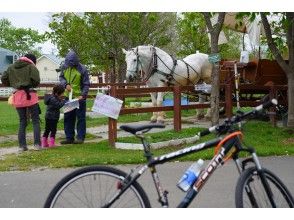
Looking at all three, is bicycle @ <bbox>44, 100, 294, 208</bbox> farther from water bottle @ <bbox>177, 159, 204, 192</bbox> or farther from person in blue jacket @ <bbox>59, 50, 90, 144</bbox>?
person in blue jacket @ <bbox>59, 50, 90, 144</bbox>

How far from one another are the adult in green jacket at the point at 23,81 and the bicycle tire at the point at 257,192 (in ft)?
22.0

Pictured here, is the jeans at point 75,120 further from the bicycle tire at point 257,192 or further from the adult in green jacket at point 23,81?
the bicycle tire at point 257,192

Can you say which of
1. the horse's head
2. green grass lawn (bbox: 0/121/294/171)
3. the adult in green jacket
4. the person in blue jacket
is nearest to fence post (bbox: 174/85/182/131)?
green grass lawn (bbox: 0/121/294/171)

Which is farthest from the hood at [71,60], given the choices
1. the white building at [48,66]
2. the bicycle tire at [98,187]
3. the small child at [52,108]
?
the white building at [48,66]

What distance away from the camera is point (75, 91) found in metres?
11.2

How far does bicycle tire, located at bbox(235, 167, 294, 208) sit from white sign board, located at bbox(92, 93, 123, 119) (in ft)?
21.3

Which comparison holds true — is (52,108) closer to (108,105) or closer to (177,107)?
(108,105)

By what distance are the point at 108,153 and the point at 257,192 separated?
5.93 meters

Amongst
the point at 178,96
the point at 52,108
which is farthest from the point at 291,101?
the point at 52,108

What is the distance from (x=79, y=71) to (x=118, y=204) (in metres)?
7.10

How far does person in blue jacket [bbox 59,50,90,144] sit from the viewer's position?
11.0 meters

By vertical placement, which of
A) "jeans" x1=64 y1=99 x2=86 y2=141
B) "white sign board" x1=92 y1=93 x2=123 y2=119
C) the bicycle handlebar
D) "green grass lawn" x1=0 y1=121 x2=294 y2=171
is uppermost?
the bicycle handlebar

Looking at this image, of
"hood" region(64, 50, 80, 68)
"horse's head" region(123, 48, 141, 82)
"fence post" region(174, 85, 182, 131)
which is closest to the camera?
"hood" region(64, 50, 80, 68)

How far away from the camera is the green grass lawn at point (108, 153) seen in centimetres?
894
